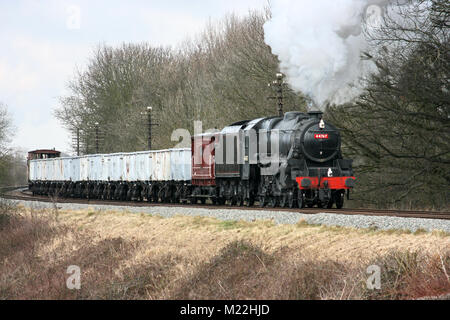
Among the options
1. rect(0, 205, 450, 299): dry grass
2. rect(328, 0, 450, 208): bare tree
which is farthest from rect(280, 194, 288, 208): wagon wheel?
rect(328, 0, 450, 208): bare tree

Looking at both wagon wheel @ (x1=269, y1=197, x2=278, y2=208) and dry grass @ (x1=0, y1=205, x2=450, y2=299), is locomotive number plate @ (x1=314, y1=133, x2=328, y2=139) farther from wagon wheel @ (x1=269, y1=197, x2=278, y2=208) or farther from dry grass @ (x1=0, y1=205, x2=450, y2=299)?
dry grass @ (x1=0, y1=205, x2=450, y2=299)

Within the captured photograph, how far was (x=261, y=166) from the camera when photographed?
23453 mm

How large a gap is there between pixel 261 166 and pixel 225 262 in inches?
426

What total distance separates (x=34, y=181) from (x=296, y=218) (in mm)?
40962

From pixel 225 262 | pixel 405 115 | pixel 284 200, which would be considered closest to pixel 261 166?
pixel 284 200

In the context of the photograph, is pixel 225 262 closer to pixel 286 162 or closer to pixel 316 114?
pixel 286 162

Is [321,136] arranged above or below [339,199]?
above

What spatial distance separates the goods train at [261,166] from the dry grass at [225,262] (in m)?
4.17

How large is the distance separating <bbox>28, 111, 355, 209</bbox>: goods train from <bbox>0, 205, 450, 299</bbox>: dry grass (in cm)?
417

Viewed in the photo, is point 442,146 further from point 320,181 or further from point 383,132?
point 320,181

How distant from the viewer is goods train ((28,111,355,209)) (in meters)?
21.7

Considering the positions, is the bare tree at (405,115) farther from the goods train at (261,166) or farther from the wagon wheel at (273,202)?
the wagon wheel at (273,202)

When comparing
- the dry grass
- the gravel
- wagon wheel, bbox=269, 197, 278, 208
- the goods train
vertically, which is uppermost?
the goods train
